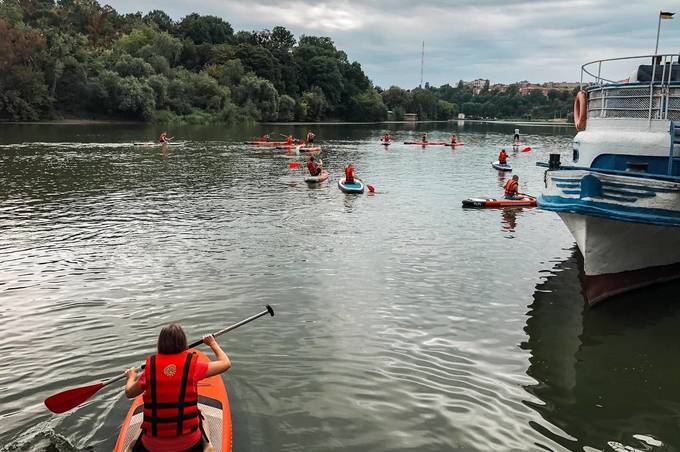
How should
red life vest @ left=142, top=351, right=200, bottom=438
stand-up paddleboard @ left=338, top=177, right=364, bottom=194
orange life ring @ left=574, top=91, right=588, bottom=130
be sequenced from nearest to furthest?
red life vest @ left=142, top=351, right=200, bottom=438 → orange life ring @ left=574, top=91, right=588, bottom=130 → stand-up paddleboard @ left=338, top=177, right=364, bottom=194

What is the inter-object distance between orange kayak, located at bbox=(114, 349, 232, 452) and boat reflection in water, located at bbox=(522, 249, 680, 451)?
15.5ft

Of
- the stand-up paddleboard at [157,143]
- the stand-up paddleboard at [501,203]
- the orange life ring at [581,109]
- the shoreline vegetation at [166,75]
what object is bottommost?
the stand-up paddleboard at [501,203]

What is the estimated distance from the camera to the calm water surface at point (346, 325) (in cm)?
862

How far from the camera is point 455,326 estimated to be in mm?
12211

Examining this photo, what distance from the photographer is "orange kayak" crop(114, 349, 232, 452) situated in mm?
7051

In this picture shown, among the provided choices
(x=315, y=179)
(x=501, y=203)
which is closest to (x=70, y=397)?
(x=501, y=203)

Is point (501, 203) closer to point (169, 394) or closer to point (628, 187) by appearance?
point (628, 187)

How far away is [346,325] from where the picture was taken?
1215 centimetres

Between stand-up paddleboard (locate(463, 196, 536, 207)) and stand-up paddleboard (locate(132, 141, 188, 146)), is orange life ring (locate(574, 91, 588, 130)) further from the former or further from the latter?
stand-up paddleboard (locate(132, 141, 188, 146))

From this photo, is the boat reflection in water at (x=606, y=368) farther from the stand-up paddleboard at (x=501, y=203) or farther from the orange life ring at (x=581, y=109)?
the stand-up paddleboard at (x=501, y=203)

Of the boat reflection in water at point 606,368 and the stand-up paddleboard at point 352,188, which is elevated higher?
the stand-up paddleboard at point 352,188

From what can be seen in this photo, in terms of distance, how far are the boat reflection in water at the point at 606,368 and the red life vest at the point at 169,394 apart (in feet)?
17.7

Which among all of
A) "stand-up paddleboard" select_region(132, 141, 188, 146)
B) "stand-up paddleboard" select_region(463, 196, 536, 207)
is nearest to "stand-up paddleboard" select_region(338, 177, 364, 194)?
"stand-up paddleboard" select_region(463, 196, 536, 207)

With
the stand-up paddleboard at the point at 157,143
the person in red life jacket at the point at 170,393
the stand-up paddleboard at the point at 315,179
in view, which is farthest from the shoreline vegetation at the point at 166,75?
the person in red life jacket at the point at 170,393
